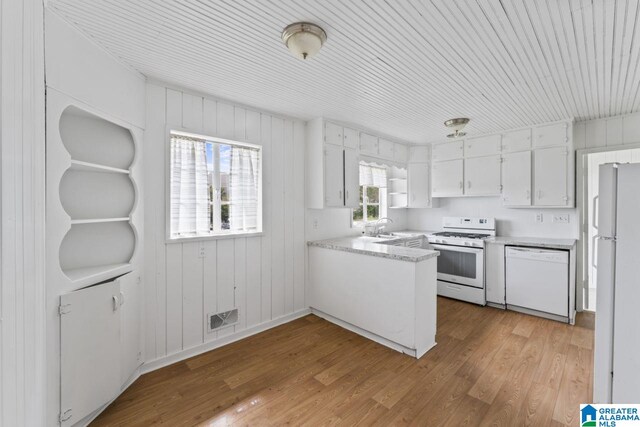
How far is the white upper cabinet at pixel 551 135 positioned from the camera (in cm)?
346

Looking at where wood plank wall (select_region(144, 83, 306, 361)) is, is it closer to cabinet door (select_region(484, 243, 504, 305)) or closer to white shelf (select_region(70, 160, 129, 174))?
white shelf (select_region(70, 160, 129, 174))

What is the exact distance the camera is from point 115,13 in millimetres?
1556

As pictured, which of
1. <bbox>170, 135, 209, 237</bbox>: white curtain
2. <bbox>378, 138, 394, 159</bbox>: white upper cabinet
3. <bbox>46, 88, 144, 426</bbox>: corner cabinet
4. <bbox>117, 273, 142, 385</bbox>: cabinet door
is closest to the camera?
<bbox>46, 88, 144, 426</bbox>: corner cabinet

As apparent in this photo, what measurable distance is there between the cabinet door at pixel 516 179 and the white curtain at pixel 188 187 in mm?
3920

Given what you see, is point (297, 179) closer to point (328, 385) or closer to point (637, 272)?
point (328, 385)

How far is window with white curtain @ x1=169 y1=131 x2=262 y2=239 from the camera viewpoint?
2576 mm

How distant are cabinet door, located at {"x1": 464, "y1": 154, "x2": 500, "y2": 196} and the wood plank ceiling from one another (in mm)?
1110

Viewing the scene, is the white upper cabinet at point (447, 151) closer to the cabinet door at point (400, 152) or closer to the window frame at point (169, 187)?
the cabinet door at point (400, 152)

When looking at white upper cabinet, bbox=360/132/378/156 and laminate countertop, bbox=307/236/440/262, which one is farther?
white upper cabinet, bbox=360/132/378/156

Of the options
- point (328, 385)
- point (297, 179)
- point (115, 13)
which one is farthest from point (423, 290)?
point (115, 13)

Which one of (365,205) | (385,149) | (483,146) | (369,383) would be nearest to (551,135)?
(483,146)

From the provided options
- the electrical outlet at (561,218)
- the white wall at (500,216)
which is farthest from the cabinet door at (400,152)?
the electrical outlet at (561,218)

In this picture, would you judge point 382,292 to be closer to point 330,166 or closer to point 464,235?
point 330,166

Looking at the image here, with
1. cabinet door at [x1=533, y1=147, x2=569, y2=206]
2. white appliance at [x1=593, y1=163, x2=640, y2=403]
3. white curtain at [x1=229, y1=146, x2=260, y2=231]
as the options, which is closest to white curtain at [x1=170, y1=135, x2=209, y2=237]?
white curtain at [x1=229, y1=146, x2=260, y2=231]
